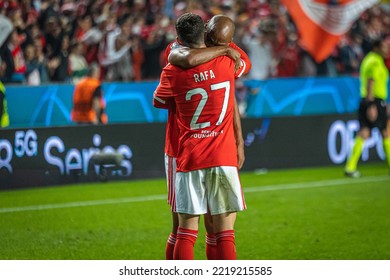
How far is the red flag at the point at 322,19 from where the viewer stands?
13312 millimetres

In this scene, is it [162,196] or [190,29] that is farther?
[162,196]

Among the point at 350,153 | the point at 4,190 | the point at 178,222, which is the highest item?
the point at 178,222

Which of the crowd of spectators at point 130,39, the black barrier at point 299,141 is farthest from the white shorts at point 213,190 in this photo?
the black barrier at point 299,141

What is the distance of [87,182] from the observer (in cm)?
1148

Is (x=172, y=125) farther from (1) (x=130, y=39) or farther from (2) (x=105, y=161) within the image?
(1) (x=130, y=39)

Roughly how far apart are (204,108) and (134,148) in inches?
255

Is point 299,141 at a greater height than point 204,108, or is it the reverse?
point 204,108

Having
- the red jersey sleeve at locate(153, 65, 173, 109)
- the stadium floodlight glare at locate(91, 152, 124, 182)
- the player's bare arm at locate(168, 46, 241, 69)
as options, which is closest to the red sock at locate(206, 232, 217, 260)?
the red jersey sleeve at locate(153, 65, 173, 109)

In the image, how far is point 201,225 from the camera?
936cm

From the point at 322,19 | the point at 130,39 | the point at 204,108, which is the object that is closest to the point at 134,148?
the point at 130,39

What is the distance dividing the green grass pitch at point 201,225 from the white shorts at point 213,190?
2066 mm
